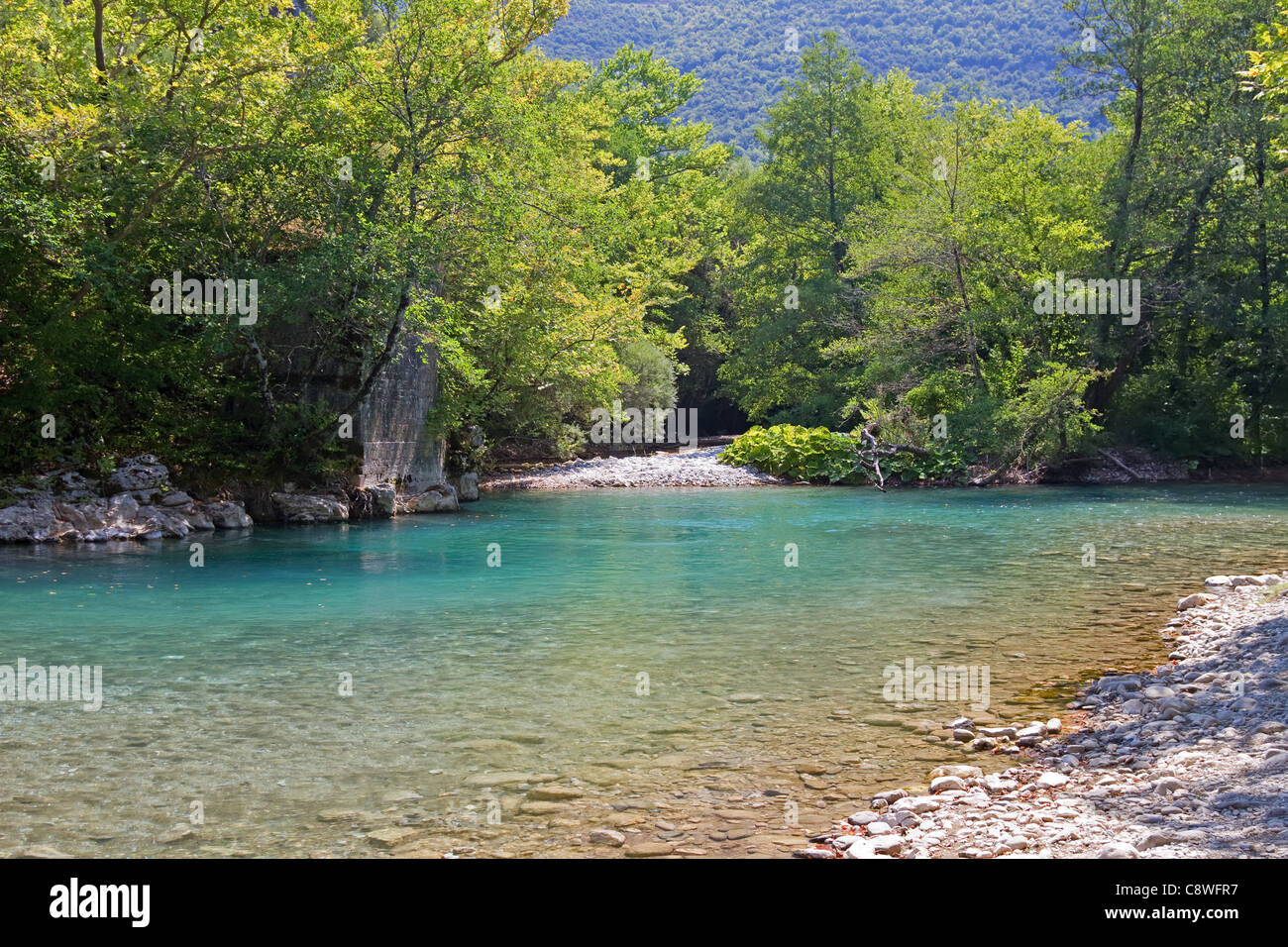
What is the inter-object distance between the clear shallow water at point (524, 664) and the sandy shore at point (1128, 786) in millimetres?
402

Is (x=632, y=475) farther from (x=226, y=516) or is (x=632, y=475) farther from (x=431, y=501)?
(x=226, y=516)

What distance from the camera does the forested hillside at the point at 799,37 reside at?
138 m

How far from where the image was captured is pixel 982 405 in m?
28.6

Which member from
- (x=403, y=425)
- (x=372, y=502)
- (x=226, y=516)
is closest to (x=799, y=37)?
(x=403, y=425)

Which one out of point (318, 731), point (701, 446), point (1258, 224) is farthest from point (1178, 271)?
point (318, 731)

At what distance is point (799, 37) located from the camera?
14300cm

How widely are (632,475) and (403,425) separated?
446 inches

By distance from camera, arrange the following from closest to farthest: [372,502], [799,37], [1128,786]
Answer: [1128,786], [372,502], [799,37]

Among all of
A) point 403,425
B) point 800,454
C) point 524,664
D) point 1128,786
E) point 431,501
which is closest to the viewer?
point 1128,786

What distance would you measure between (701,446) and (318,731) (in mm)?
36843

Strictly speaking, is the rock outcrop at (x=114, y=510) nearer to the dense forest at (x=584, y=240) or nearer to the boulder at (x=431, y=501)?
the dense forest at (x=584, y=240)

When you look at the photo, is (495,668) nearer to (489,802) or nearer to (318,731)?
(318,731)

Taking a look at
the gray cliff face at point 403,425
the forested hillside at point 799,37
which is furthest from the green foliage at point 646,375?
the forested hillside at point 799,37

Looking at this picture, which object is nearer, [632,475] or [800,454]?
[800,454]
